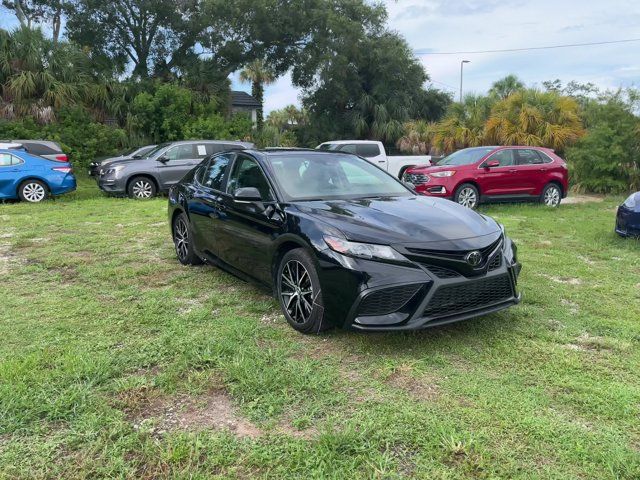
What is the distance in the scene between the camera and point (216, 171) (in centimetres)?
546

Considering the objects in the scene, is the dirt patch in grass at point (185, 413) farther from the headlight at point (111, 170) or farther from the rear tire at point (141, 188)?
the headlight at point (111, 170)

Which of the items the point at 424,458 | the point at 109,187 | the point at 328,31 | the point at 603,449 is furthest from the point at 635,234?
the point at 328,31

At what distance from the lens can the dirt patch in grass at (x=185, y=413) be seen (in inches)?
107

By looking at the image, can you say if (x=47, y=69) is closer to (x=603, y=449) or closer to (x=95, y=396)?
(x=95, y=396)

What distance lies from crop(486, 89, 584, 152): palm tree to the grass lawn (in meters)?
12.9

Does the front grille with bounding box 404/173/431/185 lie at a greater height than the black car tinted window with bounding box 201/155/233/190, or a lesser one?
lesser

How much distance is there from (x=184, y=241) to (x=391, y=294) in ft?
11.0

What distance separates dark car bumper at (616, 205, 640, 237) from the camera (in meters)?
6.97

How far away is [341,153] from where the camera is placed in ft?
17.5

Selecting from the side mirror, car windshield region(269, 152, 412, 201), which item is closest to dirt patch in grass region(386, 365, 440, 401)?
car windshield region(269, 152, 412, 201)

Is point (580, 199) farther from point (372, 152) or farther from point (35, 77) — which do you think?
point (35, 77)

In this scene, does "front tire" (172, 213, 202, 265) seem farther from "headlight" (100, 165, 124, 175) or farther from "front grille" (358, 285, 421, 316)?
"headlight" (100, 165, 124, 175)

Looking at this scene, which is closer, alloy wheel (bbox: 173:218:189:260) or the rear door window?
alloy wheel (bbox: 173:218:189:260)

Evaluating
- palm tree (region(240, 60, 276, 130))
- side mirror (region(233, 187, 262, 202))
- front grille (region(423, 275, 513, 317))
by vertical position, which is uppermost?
palm tree (region(240, 60, 276, 130))
